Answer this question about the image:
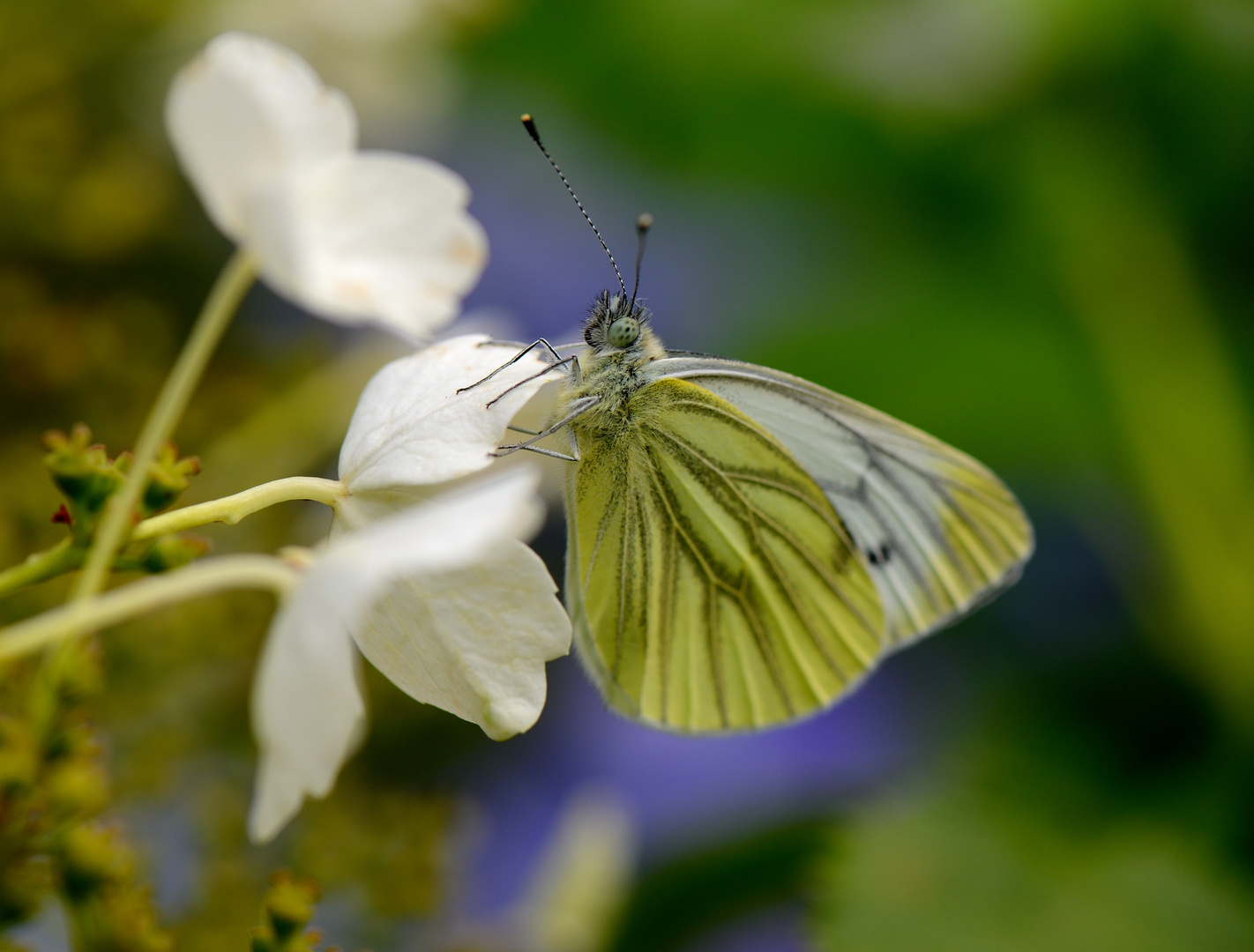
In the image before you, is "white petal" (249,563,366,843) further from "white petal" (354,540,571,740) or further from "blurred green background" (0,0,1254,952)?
"blurred green background" (0,0,1254,952)

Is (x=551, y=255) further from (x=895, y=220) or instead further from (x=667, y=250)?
(x=895, y=220)

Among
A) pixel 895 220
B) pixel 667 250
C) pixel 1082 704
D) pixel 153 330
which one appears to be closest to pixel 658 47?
pixel 667 250

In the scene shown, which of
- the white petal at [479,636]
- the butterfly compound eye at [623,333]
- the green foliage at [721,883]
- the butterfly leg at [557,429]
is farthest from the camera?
the green foliage at [721,883]

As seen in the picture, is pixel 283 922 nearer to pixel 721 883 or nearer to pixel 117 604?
pixel 117 604

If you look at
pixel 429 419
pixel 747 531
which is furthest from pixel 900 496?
pixel 429 419

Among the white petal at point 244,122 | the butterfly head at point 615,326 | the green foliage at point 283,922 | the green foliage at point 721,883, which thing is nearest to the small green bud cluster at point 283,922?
the green foliage at point 283,922

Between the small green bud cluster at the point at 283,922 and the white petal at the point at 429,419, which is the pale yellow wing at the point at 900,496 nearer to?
the white petal at the point at 429,419
